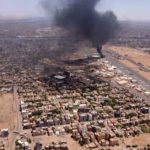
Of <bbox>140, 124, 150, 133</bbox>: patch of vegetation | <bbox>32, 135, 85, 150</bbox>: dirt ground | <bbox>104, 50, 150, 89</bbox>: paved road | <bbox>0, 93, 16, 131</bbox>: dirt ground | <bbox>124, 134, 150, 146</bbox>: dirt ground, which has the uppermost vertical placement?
<bbox>104, 50, 150, 89</bbox>: paved road

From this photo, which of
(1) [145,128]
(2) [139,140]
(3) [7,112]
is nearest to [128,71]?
(1) [145,128]

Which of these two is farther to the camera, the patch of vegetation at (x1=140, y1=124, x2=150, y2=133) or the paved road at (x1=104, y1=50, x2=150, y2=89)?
the paved road at (x1=104, y1=50, x2=150, y2=89)

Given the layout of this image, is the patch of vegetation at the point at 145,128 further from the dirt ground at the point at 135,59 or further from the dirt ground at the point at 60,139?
the dirt ground at the point at 135,59

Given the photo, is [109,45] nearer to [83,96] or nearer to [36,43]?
[36,43]

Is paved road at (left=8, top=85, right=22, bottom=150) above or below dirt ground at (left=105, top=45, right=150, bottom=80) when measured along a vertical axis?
below

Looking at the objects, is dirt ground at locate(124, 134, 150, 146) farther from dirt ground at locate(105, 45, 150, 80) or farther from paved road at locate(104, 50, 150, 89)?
dirt ground at locate(105, 45, 150, 80)

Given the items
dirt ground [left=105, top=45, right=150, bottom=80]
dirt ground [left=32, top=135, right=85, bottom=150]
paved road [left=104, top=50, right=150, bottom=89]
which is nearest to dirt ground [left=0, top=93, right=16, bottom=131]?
dirt ground [left=32, top=135, right=85, bottom=150]

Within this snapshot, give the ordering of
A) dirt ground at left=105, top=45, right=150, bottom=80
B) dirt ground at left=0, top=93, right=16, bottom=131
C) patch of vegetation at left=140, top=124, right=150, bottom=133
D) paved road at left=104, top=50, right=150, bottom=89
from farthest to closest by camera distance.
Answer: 1. dirt ground at left=105, top=45, right=150, bottom=80
2. paved road at left=104, top=50, right=150, bottom=89
3. dirt ground at left=0, top=93, right=16, bottom=131
4. patch of vegetation at left=140, top=124, right=150, bottom=133

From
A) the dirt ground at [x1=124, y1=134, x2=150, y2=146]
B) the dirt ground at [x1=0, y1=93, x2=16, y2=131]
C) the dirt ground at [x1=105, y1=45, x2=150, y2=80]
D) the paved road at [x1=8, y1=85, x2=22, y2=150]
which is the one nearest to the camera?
the paved road at [x1=8, y1=85, x2=22, y2=150]

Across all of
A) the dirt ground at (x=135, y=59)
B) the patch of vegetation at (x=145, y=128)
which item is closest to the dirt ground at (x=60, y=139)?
the patch of vegetation at (x=145, y=128)
